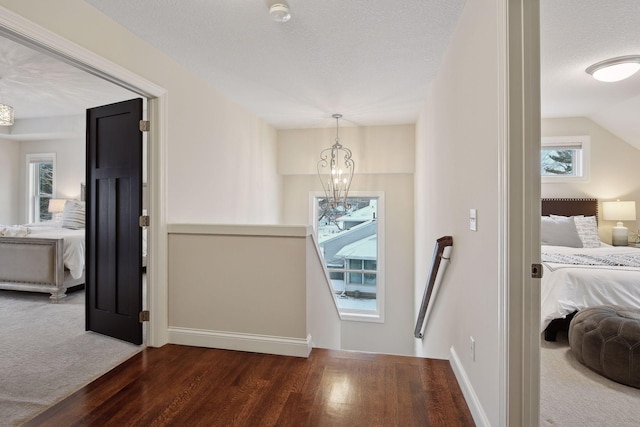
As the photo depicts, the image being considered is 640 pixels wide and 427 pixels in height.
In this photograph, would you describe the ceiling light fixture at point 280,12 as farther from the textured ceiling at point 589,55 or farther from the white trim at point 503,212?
the textured ceiling at point 589,55

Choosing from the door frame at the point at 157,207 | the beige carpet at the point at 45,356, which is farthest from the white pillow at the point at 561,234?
the beige carpet at the point at 45,356

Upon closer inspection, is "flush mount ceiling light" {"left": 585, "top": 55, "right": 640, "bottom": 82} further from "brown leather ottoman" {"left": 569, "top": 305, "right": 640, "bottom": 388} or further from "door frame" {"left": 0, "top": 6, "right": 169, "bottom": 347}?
"door frame" {"left": 0, "top": 6, "right": 169, "bottom": 347}

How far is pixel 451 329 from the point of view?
8.30 feet

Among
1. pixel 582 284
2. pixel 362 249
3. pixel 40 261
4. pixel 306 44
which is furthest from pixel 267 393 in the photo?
pixel 362 249

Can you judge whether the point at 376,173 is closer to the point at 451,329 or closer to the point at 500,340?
the point at 451,329

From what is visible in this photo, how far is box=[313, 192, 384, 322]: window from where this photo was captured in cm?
571

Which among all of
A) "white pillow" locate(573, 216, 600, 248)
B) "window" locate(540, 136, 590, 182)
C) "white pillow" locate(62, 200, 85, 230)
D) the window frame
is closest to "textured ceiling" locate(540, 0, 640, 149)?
"window" locate(540, 136, 590, 182)

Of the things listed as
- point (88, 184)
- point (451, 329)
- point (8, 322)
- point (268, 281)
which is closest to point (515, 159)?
point (451, 329)

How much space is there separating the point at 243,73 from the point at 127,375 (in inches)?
107

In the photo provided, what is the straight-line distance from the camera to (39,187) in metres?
7.14

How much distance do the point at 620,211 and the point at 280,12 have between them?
18.3 ft

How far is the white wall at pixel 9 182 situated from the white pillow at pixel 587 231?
10.1 metres

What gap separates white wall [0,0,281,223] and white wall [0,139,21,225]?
5.80 metres

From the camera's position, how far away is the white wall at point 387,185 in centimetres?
538
